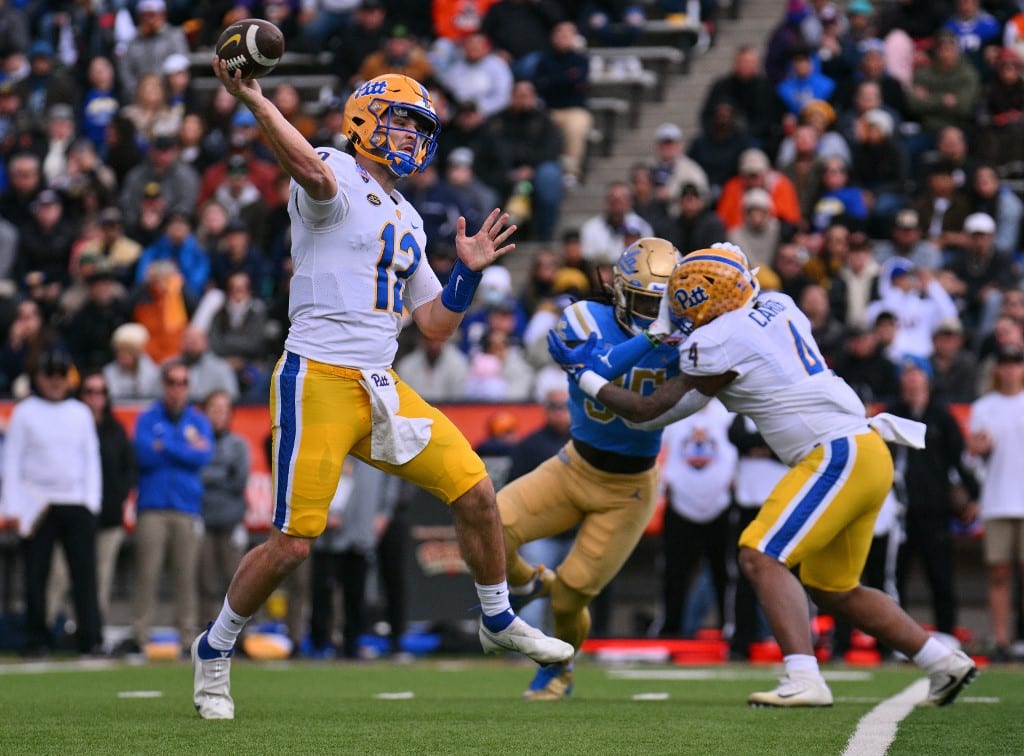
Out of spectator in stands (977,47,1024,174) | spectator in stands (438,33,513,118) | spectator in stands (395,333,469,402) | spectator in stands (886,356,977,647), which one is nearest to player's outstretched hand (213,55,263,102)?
spectator in stands (886,356,977,647)

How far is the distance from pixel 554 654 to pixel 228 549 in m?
6.98

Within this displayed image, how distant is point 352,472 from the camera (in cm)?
1348

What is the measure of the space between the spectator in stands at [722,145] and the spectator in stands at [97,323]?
5.44 m

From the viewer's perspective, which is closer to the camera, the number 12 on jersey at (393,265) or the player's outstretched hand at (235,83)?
the player's outstretched hand at (235,83)

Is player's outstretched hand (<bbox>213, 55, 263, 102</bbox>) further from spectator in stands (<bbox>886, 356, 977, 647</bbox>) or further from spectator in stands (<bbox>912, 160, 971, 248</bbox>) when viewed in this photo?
spectator in stands (<bbox>912, 160, 971, 248</bbox>)

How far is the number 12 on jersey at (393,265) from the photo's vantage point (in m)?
6.98

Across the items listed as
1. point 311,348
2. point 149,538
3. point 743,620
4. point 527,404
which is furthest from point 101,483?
point 311,348

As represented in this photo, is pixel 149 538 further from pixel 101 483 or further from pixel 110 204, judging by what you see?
pixel 110 204

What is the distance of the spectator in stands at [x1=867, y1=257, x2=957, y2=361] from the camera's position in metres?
14.2

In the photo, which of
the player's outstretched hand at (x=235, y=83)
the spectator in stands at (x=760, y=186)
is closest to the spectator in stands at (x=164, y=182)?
the spectator in stands at (x=760, y=186)

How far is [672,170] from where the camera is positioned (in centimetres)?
1647

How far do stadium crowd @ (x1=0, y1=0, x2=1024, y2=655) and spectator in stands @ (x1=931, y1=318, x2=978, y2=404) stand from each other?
0.8 inches

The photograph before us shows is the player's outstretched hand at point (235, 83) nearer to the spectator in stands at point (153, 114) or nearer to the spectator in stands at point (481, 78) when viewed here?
the spectator in stands at point (481, 78)

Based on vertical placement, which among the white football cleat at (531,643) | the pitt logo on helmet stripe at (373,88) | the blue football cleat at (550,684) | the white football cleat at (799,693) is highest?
the pitt logo on helmet stripe at (373,88)
